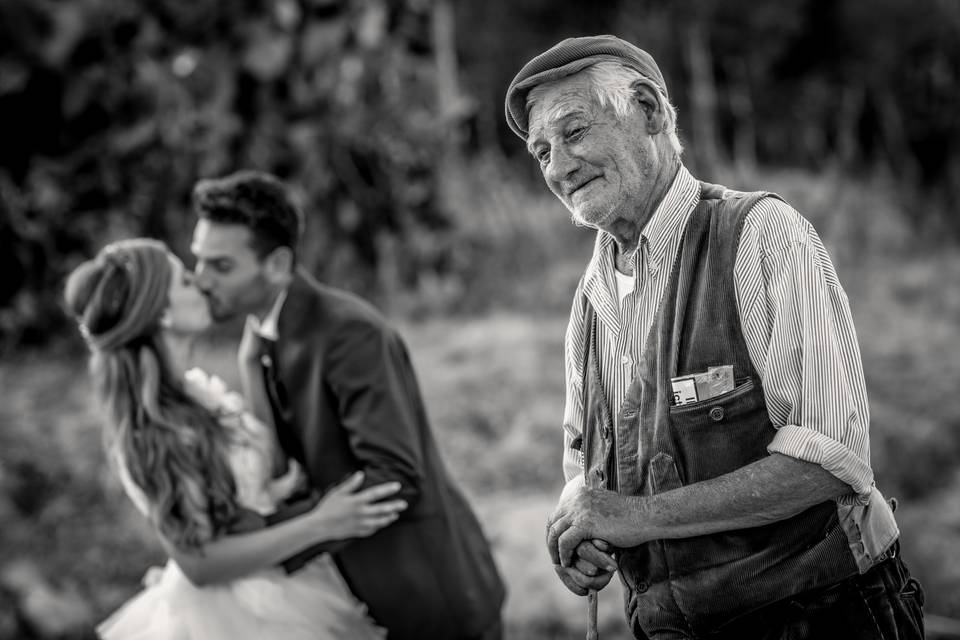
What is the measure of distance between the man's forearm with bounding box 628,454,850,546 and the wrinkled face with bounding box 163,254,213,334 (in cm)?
158

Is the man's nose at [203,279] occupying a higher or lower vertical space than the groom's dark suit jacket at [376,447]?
higher

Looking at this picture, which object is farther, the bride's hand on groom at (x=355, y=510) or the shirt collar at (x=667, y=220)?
the bride's hand on groom at (x=355, y=510)

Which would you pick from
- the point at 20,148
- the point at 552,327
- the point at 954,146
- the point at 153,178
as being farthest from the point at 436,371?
the point at 954,146

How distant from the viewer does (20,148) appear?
23.4 ft

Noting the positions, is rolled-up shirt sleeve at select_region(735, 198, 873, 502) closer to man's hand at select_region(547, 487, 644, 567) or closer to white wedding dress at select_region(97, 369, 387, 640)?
man's hand at select_region(547, 487, 644, 567)

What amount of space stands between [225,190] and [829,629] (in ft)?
6.44

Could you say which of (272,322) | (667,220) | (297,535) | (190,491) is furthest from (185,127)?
(667,220)

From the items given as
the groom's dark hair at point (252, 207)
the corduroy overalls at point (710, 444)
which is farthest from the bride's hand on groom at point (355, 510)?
the corduroy overalls at point (710, 444)

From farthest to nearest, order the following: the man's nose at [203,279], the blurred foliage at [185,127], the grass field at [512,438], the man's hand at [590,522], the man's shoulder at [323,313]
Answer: the blurred foliage at [185,127]
the grass field at [512,438]
the man's nose at [203,279]
the man's shoulder at [323,313]
the man's hand at [590,522]

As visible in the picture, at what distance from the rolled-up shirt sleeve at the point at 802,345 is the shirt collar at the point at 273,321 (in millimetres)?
1485

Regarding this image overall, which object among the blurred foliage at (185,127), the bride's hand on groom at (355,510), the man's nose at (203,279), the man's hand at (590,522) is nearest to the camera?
the man's hand at (590,522)

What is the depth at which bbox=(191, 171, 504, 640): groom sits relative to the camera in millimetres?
2654

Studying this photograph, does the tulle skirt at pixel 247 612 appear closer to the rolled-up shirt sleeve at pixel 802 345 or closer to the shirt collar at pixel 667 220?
the shirt collar at pixel 667 220

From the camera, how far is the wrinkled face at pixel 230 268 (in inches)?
110
